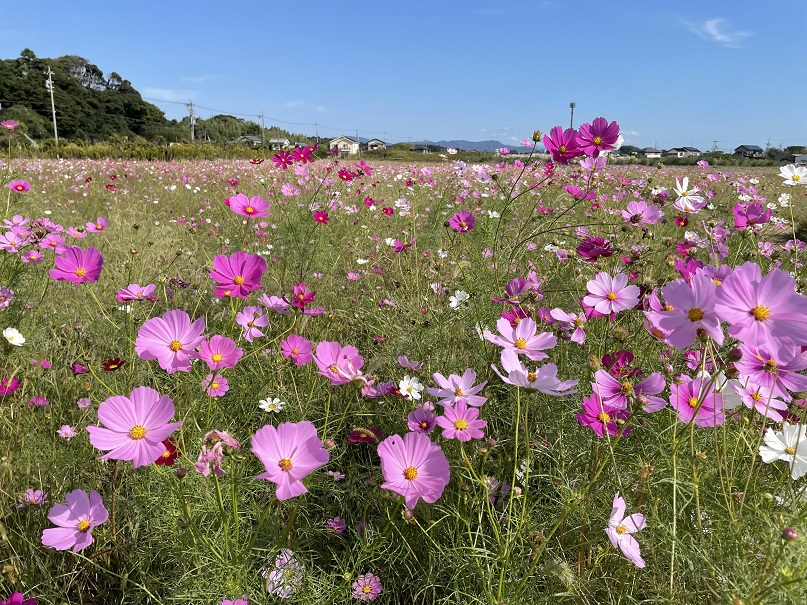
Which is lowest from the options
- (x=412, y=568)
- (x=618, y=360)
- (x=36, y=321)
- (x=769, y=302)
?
(x=412, y=568)

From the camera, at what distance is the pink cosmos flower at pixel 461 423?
31.4 inches

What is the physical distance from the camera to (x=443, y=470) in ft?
2.28

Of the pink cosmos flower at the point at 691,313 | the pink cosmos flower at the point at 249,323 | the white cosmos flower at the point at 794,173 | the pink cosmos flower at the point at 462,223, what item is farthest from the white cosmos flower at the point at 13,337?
the white cosmos flower at the point at 794,173

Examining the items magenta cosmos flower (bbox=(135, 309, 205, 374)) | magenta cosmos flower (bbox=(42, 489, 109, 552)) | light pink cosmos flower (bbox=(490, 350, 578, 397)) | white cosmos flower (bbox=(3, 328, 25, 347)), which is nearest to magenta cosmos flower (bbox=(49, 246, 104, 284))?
white cosmos flower (bbox=(3, 328, 25, 347))

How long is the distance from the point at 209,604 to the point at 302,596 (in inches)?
5.7

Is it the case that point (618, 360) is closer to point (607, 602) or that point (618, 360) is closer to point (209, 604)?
point (607, 602)

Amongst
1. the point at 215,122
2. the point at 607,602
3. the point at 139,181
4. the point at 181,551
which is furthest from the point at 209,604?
the point at 215,122

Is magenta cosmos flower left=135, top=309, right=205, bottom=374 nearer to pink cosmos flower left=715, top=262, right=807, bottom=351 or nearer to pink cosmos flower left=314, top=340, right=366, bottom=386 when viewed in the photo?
pink cosmos flower left=314, top=340, right=366, bottom=386

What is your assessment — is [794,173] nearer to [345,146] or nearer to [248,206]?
[248,206]

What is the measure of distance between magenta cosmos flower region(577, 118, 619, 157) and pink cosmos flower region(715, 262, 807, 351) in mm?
750

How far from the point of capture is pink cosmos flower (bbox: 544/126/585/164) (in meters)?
1.27

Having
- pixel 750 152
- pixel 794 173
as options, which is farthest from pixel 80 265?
pixel 750 152

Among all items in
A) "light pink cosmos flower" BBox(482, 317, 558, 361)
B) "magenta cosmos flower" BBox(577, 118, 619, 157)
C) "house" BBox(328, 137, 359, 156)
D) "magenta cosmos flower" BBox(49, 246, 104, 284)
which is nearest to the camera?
"light pink cosmos flower" BBox(482, 317, 558, 361)

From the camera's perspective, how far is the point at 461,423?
2.71ft
